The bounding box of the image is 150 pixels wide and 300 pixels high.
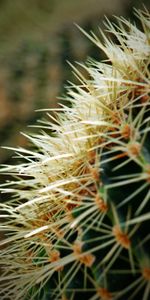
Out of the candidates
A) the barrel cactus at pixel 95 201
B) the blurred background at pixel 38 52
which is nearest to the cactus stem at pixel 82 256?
the barrel cactus at pixel 95 201

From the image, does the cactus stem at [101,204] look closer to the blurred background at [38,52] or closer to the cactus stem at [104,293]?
the cactus stem at [104,293]

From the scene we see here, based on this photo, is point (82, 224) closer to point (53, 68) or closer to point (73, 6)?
point (53, 68)

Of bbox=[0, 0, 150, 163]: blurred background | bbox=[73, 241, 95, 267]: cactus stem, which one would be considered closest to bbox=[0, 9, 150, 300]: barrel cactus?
bbox=[73, 241, 95, 267]: cactus stem

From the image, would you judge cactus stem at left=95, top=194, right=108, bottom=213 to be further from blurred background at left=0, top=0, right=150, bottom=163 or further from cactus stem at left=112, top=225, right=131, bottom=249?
blurred background at left=0, top=0, right=150, bottom=163

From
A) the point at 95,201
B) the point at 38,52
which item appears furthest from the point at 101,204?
the point at 38,52

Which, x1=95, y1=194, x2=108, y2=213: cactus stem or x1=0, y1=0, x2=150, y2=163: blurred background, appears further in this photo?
x1=0, y1=0, x2=150, y2=163: blurred background

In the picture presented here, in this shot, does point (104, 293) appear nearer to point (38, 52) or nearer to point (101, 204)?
point (101, 204)

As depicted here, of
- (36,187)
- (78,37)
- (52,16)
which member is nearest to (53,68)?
(78,37)
